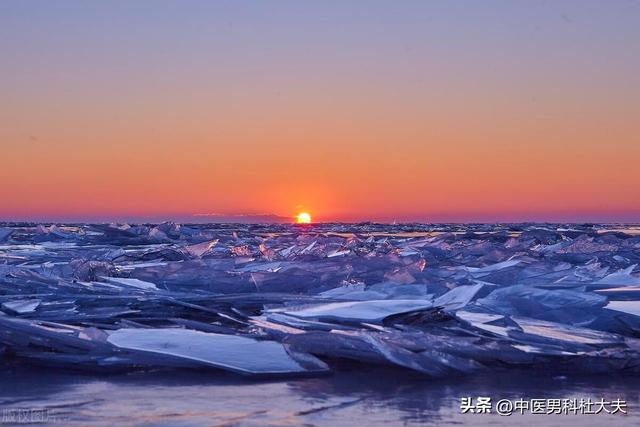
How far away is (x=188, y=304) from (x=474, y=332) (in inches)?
74.5

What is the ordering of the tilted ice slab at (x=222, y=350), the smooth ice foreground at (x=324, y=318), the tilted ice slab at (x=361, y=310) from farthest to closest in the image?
the tilted ice slab at (x=361, y=310), the smooth ice foreground at (x=324, y=318), the tilted ice slab at (x=222, y=350)

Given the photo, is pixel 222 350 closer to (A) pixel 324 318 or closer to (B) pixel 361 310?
(A) pixel 324 318

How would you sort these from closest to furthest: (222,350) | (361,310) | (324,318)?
1. (222,350)
2. (324,318)
3. (361,310)

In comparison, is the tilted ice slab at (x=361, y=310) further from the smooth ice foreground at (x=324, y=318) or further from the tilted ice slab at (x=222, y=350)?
the tilted ice slab at (x=222, y=350)

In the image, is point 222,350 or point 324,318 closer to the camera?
point 222,350

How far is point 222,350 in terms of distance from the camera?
3744 millimetres

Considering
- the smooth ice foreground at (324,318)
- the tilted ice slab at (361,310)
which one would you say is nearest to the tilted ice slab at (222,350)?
the smooth ice foreground at (324,318)

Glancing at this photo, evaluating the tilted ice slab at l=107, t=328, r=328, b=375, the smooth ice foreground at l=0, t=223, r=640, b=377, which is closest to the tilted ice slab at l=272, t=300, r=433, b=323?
the smooth ice foreground at l=0, t=223, r=640, b=377

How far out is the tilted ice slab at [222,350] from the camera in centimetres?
350

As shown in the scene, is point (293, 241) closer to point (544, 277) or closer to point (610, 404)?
point (544, 277)

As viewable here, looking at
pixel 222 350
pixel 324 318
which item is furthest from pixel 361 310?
pixel 222 350

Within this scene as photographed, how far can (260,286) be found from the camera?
6.09 metres

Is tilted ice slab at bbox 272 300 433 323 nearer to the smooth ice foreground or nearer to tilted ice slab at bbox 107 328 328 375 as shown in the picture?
the smooth ice foreground

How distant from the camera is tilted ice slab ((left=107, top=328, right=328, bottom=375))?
3498mm
